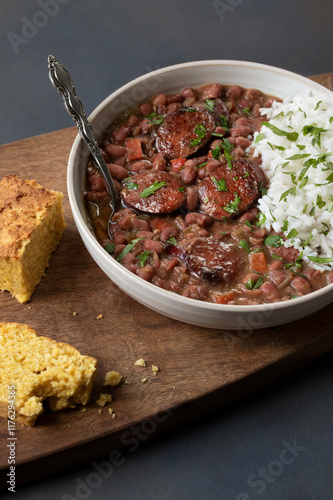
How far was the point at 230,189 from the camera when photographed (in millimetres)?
4836

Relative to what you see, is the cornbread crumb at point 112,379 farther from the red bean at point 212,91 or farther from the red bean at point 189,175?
the red bean at point 212,91

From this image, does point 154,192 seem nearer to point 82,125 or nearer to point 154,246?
point 154,246

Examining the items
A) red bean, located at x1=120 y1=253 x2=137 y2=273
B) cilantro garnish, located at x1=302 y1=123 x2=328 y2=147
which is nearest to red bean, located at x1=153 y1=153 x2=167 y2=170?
red bean, located at x1=120 y1=253 x2=137 y2=273

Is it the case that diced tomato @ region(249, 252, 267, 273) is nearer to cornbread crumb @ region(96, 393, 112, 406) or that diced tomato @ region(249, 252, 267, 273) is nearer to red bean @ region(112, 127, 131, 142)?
cornbread crumb @ region(96, 393, 112, 406)

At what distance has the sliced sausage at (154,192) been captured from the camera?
4.76 m

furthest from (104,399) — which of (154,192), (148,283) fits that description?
(154,192)

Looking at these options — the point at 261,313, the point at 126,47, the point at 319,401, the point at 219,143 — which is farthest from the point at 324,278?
the point at 126,47

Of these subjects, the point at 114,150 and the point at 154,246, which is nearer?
the point at 154,246

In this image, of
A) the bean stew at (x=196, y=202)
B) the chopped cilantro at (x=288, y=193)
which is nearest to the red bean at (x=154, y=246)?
the bean stew at (x=196, y=202)

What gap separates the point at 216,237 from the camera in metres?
4.68

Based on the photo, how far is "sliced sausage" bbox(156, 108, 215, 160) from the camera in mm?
5086

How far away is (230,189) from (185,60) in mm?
2867

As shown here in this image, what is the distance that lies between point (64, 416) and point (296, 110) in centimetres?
288

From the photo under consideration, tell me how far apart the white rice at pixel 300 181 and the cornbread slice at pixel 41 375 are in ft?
5.39
